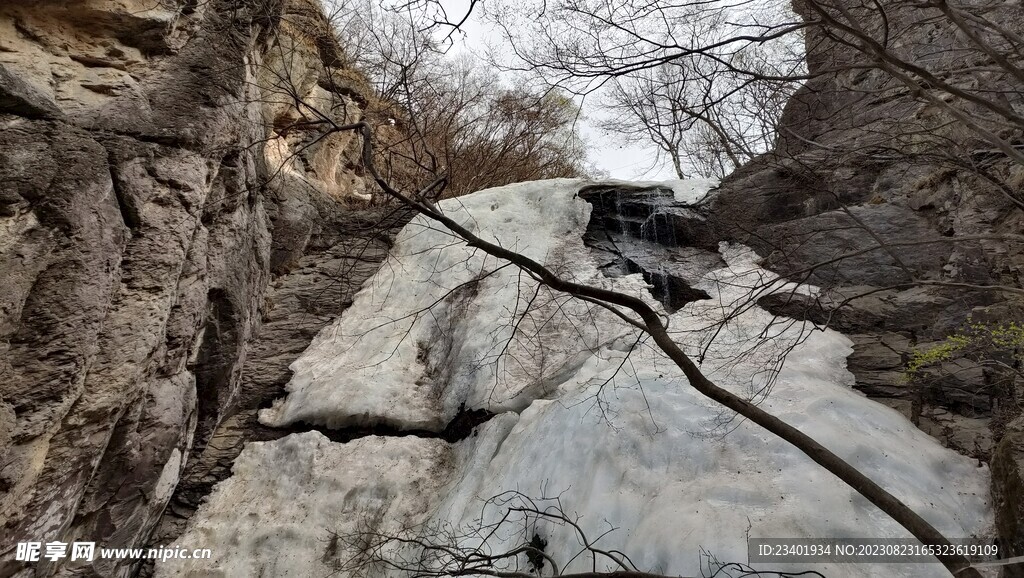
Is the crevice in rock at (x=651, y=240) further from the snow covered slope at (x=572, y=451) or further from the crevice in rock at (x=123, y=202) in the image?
the crevice in rock at (x=123, y=202)

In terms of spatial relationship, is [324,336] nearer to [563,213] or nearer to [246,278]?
[246,278]

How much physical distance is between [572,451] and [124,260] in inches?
147

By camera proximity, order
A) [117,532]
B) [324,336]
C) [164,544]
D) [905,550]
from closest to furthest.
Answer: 1. [905,550]
2. [117,532]
3. [164,544]
4. [324,336]

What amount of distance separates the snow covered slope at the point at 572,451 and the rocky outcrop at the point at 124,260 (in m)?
0.68

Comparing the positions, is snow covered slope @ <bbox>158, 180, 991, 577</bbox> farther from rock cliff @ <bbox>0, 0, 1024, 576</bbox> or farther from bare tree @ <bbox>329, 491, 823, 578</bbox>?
rock cliff @ <bbox>0, 0, 1024, 576</bbox>

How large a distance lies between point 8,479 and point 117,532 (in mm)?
1278

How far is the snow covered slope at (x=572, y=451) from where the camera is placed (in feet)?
10.7

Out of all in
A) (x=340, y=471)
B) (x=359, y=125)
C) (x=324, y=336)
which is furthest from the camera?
(x=324, y=336)

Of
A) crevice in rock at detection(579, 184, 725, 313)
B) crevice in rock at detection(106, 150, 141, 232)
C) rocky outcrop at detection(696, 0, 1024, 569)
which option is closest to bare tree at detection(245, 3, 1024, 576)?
rocky outcrop at detection(696, 0, 1024, 569)

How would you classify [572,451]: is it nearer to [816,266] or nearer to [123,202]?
[816,266]

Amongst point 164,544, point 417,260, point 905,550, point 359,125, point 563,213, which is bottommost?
point 164,544

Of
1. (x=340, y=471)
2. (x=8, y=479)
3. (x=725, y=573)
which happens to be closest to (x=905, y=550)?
(x=725, y=573)

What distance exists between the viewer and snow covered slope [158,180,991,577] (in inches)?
128

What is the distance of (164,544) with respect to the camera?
4.34 m
